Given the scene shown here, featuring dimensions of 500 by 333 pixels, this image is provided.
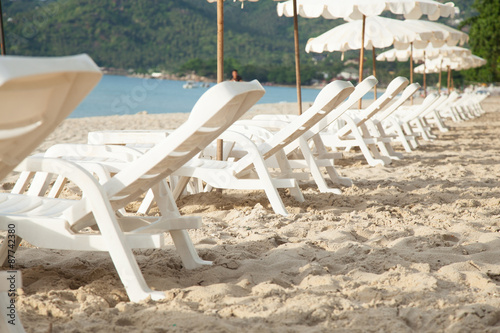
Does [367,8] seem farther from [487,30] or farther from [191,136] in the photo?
[487,30]

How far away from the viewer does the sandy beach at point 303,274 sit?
203cm

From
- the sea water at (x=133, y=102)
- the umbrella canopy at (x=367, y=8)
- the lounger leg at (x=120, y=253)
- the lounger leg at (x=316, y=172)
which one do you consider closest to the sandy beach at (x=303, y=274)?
the lounger leg at (x=120, y=253)

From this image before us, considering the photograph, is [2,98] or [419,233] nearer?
[2,98]

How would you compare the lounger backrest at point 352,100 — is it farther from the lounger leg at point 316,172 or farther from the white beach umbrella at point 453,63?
the white beach umbrella at point 453,63

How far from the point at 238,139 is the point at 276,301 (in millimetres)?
2035

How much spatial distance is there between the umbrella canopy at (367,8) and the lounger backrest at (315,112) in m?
4.19

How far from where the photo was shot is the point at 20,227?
88.0 inches

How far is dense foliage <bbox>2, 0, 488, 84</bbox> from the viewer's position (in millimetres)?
46062

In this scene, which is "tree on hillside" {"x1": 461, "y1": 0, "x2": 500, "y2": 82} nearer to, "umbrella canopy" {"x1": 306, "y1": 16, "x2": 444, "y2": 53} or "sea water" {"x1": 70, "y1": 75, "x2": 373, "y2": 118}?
"sea water" {"x1": 70, "y1": 75, "x2": 373, "y2": 118}

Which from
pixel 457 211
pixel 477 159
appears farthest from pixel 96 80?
pixel 477 159

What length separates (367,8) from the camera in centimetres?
788

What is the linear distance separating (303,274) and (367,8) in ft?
20.1

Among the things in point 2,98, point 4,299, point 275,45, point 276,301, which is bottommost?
point 275,45

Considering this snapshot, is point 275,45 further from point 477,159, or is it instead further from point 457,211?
point 457,211
